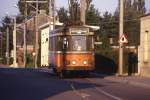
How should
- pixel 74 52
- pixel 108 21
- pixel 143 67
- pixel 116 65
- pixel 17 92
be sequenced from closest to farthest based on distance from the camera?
pixel 17 92, pixel 74 52, pixel 143 67, pixel 116 65, pixel 108 21

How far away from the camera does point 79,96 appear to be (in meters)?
25.0

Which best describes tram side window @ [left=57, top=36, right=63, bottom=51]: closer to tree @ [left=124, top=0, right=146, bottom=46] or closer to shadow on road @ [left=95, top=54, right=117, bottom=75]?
shadow on road @ [left=95, top=54, right=117, bottom=75]

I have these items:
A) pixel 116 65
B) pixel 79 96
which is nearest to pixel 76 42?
pixel 116 65

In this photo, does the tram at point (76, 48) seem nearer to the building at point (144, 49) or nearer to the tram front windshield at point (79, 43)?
the tram front windshield at point (79, 43)

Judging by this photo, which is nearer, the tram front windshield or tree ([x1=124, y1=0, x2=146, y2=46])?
the tram front windshield

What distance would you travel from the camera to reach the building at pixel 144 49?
43812 millimetres

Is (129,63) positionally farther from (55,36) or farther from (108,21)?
(108,21)

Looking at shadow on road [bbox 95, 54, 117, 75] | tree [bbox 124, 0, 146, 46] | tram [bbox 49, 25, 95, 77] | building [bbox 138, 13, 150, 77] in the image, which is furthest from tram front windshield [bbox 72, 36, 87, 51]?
tree [bbox 124, 0, 146, 46]

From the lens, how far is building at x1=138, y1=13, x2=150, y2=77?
43.8 meters

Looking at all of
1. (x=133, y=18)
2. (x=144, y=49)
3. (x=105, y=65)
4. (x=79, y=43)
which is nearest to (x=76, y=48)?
(x=79, y=43)

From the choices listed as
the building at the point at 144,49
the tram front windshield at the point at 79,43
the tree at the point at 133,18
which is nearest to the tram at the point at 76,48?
the tram front windshield at the point at 79,43

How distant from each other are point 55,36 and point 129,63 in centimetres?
607

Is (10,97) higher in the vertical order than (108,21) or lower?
lower

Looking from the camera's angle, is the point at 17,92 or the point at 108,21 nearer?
the point at 17,92
